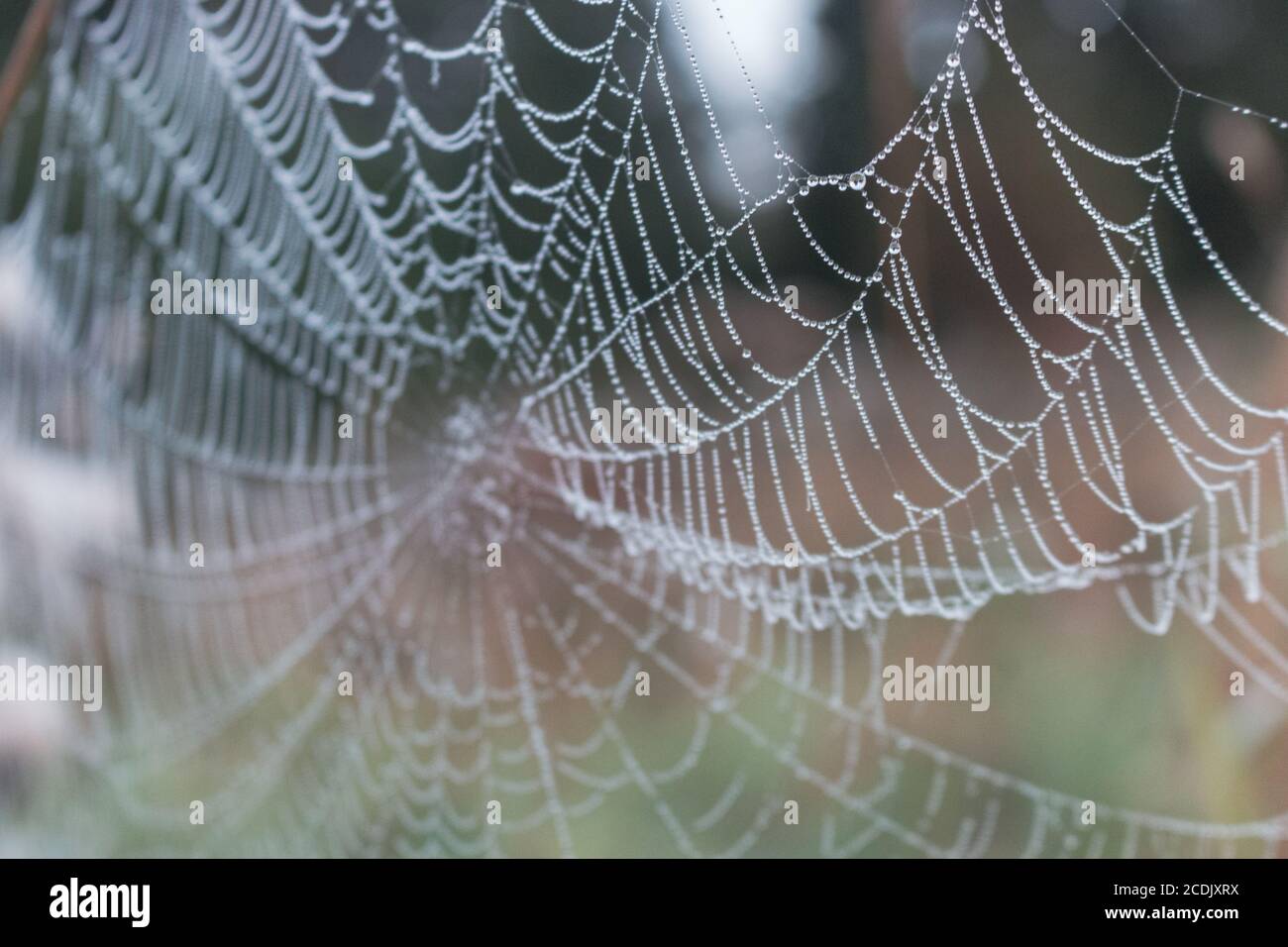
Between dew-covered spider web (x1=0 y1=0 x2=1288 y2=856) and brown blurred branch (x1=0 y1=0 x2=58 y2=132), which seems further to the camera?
dew-covered spider web (x1=0 y1=0 x2=1288 y2=856)

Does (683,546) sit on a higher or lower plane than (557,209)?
lower

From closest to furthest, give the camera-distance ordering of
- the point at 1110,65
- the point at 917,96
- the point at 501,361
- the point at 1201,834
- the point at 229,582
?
the point at 1201,834, the point at 501,361, the point at 917,96, the point at 229,582, the point at 1110,65

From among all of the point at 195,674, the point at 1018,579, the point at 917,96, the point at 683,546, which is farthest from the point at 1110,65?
the point at 195,674

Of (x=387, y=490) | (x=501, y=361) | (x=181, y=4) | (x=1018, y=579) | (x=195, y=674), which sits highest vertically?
(x=181, y=4)

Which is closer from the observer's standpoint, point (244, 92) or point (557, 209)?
point (557, 209)

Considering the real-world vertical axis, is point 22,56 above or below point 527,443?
above

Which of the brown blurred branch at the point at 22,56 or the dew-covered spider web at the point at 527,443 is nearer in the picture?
the brown blurred branch at the point at 22,56

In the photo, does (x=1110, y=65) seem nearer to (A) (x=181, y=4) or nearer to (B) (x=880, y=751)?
(B) (x=880, y=751)

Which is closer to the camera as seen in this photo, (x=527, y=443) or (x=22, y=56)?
(x=22, y=56)
